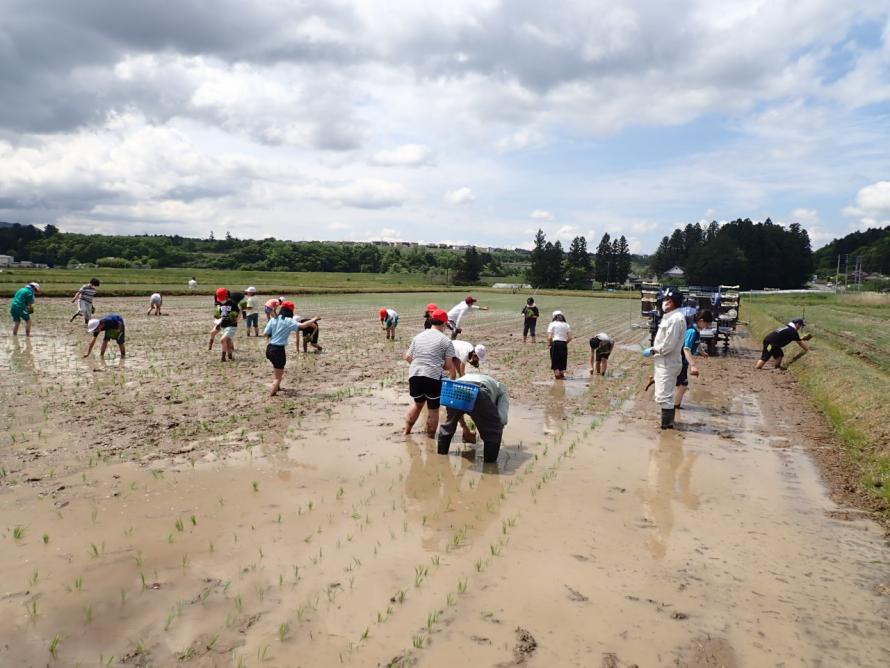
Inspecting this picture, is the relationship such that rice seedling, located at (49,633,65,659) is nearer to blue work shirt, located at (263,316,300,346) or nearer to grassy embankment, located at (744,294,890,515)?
blue work shirt, located at (263,316,300,346)

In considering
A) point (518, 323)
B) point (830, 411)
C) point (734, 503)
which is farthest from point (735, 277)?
point (734, 503)

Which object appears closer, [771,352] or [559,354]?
[559,354]

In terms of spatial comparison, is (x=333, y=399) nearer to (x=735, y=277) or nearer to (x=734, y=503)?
(x=734, y=503)

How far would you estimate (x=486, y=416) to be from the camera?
721 cm

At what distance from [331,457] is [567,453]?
3183 mm

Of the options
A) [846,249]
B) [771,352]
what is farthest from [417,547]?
[846,249]

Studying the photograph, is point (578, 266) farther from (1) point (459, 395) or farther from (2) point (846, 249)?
(1) point (459, 395)

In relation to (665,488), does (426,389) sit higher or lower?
higher

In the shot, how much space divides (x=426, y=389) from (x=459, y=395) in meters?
1.02

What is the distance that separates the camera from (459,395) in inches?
275

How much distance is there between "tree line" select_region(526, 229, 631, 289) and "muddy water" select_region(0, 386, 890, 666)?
92414mm

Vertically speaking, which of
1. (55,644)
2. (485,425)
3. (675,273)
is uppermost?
(675,273)

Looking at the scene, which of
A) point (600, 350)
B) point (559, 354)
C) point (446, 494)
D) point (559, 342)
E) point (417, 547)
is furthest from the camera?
point (600, 350)

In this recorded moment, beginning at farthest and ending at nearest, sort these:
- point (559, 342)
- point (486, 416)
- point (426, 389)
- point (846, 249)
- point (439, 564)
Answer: point (846, 249)
point (559, 342)
point (426, 389)
point (486, 416)
point (439, 564)
